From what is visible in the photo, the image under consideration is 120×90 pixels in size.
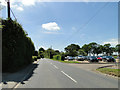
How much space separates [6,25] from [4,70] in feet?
15.7

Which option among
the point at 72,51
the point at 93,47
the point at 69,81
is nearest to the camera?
the point at 69,81

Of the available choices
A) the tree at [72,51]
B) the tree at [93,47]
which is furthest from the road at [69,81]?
the tree at [93,47]

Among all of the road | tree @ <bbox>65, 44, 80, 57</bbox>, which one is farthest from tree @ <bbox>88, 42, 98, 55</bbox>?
the road

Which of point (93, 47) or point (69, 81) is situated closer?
point (69, 81)

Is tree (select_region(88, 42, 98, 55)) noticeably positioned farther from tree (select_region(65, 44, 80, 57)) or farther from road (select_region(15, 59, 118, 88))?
road (select_region(15, 59, 118, 88))

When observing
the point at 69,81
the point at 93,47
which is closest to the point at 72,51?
the point at 93,47

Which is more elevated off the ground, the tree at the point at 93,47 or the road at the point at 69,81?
the tree at the point at 93,47

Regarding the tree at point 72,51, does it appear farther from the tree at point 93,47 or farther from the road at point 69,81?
the road at point 69,81

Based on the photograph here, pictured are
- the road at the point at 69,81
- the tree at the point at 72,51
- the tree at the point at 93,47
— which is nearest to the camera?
the road at the point at 69,81

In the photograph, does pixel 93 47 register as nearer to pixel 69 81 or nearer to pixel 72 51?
pixel 72 51

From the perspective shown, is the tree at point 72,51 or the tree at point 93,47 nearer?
the tree at point 72,51

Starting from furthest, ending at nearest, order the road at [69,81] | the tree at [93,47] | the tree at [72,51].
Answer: the tree at [93,47]
the tree at [72,51]
the road at [69,81]

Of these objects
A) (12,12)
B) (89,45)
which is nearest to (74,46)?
(89,45)

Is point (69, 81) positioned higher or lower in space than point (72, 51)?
lower
